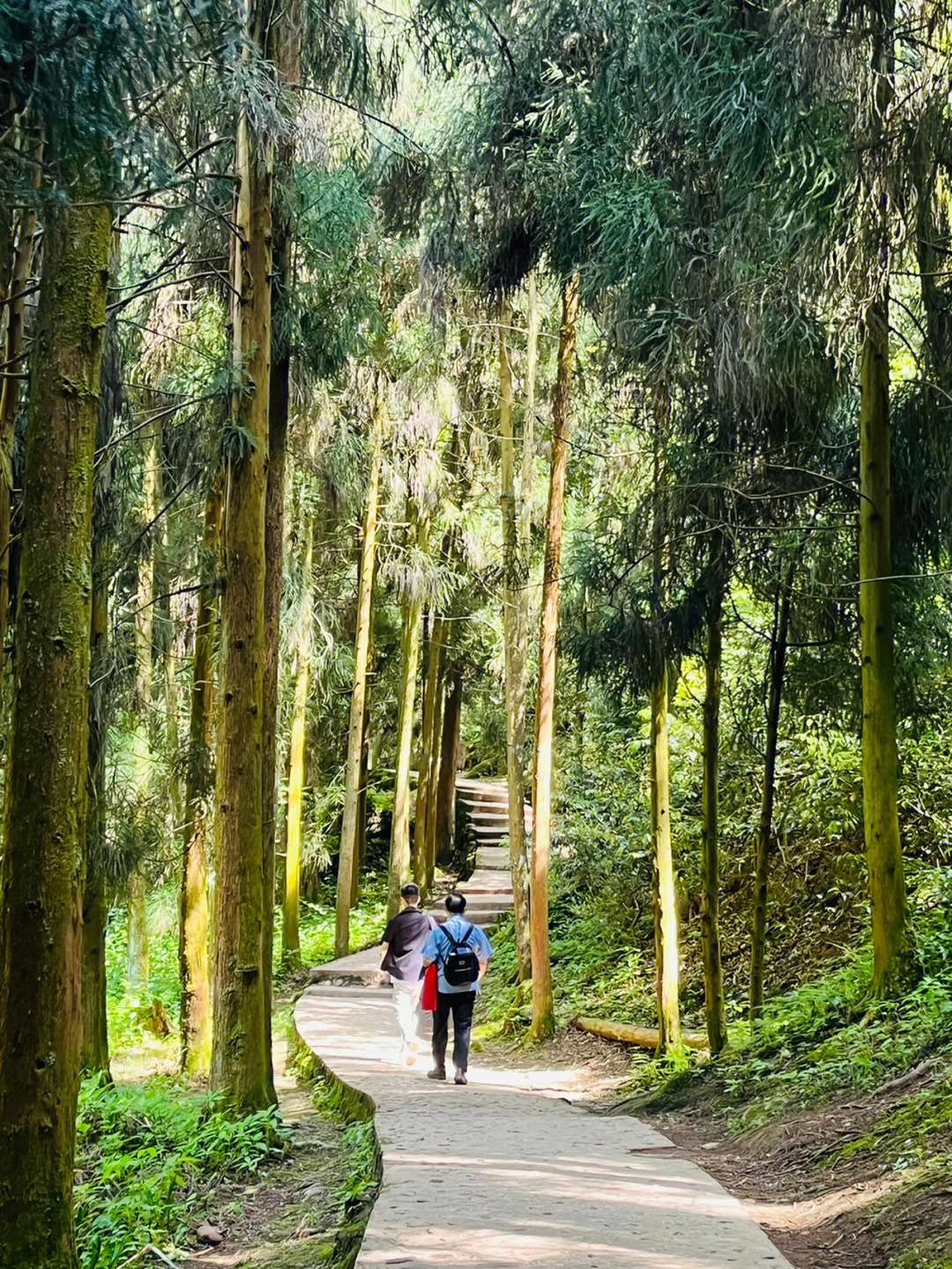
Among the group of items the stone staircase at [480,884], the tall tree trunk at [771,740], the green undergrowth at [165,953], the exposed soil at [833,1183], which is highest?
the tall tree trunk at [771,740]

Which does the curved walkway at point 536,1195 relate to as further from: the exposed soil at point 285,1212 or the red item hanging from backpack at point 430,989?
the red item hanging from backpack at point 430,989

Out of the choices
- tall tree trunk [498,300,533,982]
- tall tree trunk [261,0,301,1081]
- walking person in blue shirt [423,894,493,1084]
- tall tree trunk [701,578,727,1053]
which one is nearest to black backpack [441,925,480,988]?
walking person in blue shirt [423,894,493,1084]

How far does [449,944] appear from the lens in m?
10.3

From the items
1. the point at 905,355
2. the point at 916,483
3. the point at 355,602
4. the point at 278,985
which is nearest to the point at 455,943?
the point at 916,483

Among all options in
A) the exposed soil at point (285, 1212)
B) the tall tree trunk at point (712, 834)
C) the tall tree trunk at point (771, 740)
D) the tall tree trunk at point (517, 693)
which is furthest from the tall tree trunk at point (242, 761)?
the tall tree trunk at point (517, 693)

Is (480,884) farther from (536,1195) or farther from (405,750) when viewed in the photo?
(536,1195)

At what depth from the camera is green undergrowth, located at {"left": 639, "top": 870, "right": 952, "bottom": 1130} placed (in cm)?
759

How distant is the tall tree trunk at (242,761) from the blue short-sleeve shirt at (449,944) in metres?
1.82

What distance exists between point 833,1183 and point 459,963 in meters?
4.48

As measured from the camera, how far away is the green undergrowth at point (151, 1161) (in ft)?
21.4

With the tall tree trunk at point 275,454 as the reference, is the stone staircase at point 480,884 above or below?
below

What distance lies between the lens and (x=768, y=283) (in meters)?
7.92

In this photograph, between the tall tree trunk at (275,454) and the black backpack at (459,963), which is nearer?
the tall tree trunk at (275,454)

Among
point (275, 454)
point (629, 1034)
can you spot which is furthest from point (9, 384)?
point (629, 1034)
